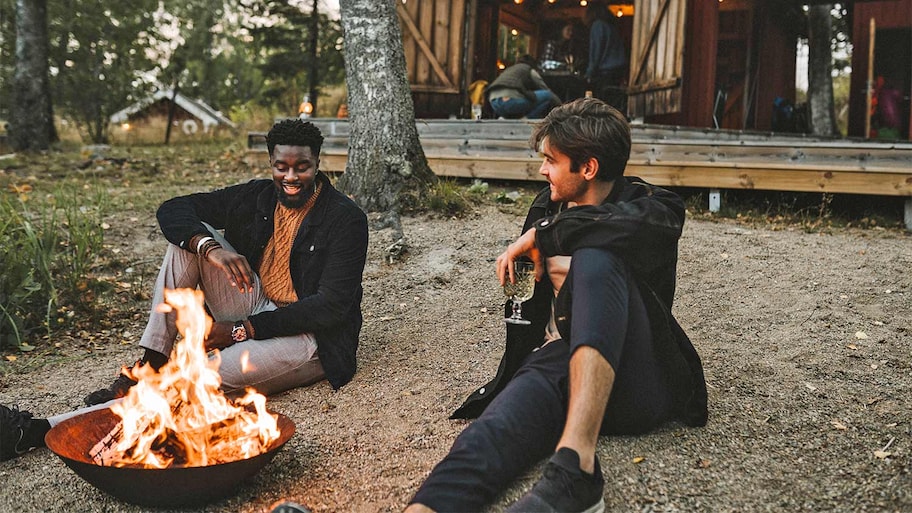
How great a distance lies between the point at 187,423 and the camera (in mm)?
2871

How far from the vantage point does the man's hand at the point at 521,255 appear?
298 centimetres

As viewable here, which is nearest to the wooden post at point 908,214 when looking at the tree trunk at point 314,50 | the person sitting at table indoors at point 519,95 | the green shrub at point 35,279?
the person sitting at table indoors at point 519,95

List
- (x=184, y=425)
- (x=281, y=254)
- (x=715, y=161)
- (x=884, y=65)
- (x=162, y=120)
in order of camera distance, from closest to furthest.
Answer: (x=184, y=425)
(x=281, y=254)
(x=715, y=161)
(x=884, y=65)
(x=162, y=120)

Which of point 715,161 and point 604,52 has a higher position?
point 604,52

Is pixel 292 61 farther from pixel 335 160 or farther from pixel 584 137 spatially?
pixel 584 137

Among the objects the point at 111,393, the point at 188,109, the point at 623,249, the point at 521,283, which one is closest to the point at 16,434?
the point at 111,393

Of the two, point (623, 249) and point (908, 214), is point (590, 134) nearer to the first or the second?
point (623, 249)

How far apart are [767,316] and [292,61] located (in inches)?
471

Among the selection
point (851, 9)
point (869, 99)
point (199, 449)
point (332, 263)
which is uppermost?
point (851, 9)

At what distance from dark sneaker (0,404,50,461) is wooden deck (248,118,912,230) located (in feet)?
19.0

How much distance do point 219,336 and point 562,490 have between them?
1972 mm

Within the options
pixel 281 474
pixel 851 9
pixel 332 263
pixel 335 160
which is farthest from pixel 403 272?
pixel 851 9

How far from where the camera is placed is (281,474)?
3.04 m

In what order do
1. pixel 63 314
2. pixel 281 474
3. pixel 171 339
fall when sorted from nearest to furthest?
pixel 281 474
pixel 171 339
pixel 63 314
